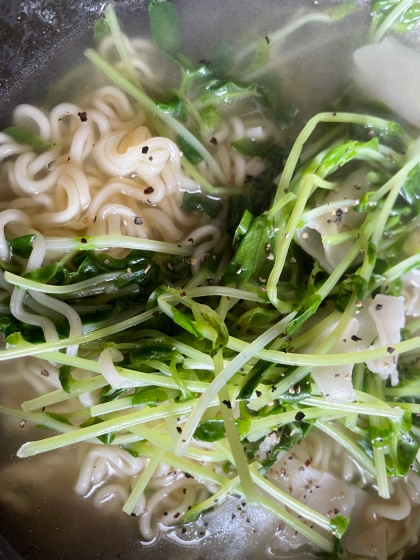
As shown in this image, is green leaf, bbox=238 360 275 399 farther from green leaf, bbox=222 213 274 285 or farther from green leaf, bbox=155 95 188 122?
green leaf, bbox=155 95 188 122

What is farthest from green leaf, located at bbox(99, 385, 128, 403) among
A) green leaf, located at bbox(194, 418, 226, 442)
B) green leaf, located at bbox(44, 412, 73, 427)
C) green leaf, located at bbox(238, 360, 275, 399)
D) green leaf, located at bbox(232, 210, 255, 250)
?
green leaf, located at bbox(232, 210, 255, 250)

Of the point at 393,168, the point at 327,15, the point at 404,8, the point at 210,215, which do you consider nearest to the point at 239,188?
the point at 210,215

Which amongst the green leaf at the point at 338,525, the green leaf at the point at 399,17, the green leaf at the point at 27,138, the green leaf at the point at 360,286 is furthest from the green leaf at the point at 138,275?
the green leaf at the point at 399,17

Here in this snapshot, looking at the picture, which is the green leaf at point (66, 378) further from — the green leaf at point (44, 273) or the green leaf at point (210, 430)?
the green leaf at point (210, 430)

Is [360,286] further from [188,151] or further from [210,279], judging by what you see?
[188,151]

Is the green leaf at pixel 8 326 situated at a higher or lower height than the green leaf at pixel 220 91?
lower

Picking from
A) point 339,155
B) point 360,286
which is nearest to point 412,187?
point 339,155

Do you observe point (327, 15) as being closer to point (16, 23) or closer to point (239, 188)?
point (239, 188)

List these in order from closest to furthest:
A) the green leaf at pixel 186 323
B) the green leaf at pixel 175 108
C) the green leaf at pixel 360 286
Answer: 1. the green leaf at pixel 186 323
2. the green leaf at pixel 360 286
3. the green leaf at pixel 175 108
